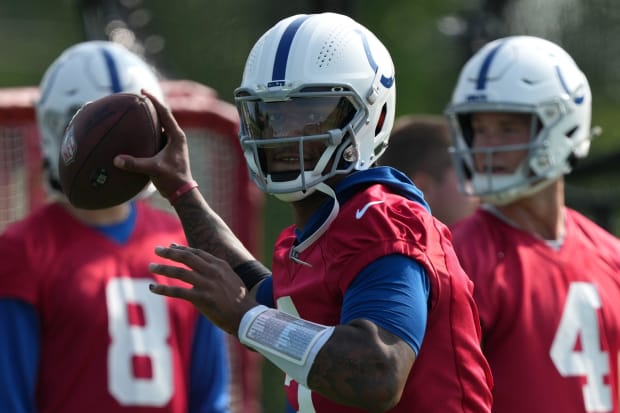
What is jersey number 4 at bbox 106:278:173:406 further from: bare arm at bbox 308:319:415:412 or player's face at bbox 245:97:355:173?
bare arm at bbox 308:319:415:412

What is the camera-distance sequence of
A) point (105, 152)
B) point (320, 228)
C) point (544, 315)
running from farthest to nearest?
point (544, 315) → point (105, 152) → point (320, 228)

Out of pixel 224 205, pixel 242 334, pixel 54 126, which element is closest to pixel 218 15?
pixel 224 205

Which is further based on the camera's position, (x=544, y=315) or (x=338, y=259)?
(x=544, y=315)

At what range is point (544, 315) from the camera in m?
4.39

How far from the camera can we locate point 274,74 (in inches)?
127

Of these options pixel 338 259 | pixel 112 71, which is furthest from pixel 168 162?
pixel 112 71

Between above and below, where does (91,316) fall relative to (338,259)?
below

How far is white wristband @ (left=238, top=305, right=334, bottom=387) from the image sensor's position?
289cm

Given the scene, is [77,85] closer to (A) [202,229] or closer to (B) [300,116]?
(A) [202,229]

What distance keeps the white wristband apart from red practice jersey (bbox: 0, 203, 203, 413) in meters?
1.69

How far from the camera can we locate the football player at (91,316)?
14.9 feet

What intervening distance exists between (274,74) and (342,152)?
0.85 feet

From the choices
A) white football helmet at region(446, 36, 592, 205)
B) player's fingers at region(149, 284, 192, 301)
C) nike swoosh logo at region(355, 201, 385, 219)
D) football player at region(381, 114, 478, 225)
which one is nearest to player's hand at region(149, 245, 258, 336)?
player's fingers at region(149, 284, 192, 301)

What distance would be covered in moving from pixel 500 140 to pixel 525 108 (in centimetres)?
15
